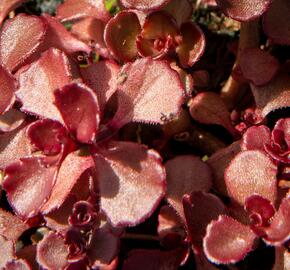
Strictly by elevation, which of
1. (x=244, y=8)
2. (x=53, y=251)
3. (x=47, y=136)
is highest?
(x=244, y=8)

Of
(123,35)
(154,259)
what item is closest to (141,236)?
(154,259)

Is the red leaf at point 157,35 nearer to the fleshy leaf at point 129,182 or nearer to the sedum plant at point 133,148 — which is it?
the sedum plant at point 133,148

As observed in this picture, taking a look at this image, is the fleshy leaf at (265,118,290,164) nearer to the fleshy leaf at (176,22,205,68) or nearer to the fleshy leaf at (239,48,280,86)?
the fleshy leaf at (239,48,280,86)

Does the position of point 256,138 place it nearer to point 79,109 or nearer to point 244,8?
point 244,8

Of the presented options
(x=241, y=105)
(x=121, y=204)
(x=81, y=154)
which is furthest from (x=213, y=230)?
(x=241, y=105)

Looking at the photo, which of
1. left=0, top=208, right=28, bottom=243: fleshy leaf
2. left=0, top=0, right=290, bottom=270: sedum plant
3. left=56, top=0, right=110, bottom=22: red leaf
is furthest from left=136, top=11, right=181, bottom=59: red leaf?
left=0, top=208, right=28, bottom=243: fleshy leaf
